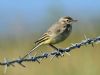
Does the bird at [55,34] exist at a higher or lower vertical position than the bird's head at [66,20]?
lower

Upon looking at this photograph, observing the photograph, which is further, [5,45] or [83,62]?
[5,45]

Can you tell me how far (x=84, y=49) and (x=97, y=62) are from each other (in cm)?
116

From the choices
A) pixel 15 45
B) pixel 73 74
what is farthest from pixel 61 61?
pixel 15 45

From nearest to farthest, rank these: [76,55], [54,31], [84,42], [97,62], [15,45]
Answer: [84,42], [54,31], [97,62], [76,55], [15,45]

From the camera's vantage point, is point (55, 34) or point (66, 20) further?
point (66, 20)

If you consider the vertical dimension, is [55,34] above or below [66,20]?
below

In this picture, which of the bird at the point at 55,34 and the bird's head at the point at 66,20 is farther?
the bird's head at the point at 66,20

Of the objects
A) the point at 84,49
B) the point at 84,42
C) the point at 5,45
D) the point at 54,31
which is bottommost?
the point at 84,42

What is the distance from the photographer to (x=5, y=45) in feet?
50.4

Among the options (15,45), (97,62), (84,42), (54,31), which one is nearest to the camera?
(84,42)

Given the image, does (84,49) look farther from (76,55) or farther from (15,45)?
(15,45)

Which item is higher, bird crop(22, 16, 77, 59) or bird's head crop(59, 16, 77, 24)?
bird's head crop(59, 16, 77, 24)

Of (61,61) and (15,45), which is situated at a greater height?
(15,45)

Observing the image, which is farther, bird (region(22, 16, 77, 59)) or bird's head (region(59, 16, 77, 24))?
bird's head (region(59, 16, 77, 24))
